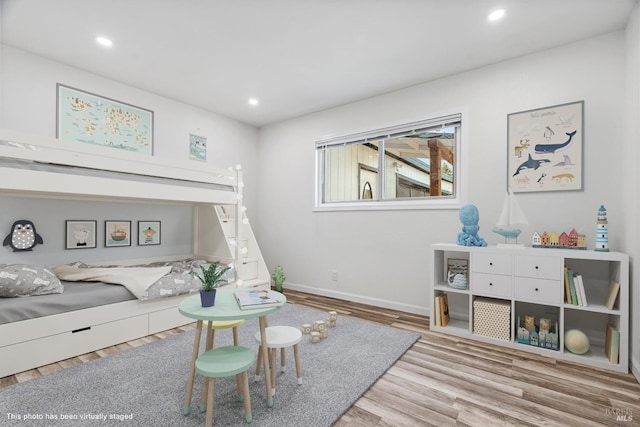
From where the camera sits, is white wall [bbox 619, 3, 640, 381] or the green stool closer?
→ the green stool

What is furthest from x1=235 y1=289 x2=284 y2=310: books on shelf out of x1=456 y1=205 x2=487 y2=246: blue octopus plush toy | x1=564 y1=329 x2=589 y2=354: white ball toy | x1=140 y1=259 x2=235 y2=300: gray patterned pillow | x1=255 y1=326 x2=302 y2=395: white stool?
x1=564 y1=329 x2=589 y2=354: white ball toy

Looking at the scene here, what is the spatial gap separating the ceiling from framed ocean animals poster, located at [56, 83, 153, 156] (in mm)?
289

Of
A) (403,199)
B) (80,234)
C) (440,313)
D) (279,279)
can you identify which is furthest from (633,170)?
(80,234)

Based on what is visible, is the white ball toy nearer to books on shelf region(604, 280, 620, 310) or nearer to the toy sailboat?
books on shelf region(604, 280, 620, 310)

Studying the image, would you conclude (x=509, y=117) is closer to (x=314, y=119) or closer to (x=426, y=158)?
(x=426, y=158)

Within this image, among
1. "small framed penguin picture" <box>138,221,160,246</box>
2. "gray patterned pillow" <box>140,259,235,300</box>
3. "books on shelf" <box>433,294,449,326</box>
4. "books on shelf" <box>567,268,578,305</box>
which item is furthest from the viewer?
"small framed penguin picture" <box>138,221,160,246</box>

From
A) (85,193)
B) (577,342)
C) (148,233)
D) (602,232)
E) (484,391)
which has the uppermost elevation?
(85,193)

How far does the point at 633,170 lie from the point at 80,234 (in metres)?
4.66

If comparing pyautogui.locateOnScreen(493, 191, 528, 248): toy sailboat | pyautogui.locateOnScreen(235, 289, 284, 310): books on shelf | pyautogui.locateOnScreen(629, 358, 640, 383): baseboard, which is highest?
pyautogui.locateOnScreen(493, 191, 528, 248): toy sailboat

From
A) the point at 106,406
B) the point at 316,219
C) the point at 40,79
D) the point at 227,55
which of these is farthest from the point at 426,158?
the point at 40,79

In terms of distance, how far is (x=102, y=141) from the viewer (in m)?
3.13

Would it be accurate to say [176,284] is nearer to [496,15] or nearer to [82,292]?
[82,292]

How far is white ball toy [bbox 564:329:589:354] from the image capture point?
7.13 feet

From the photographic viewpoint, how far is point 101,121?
313 cm
